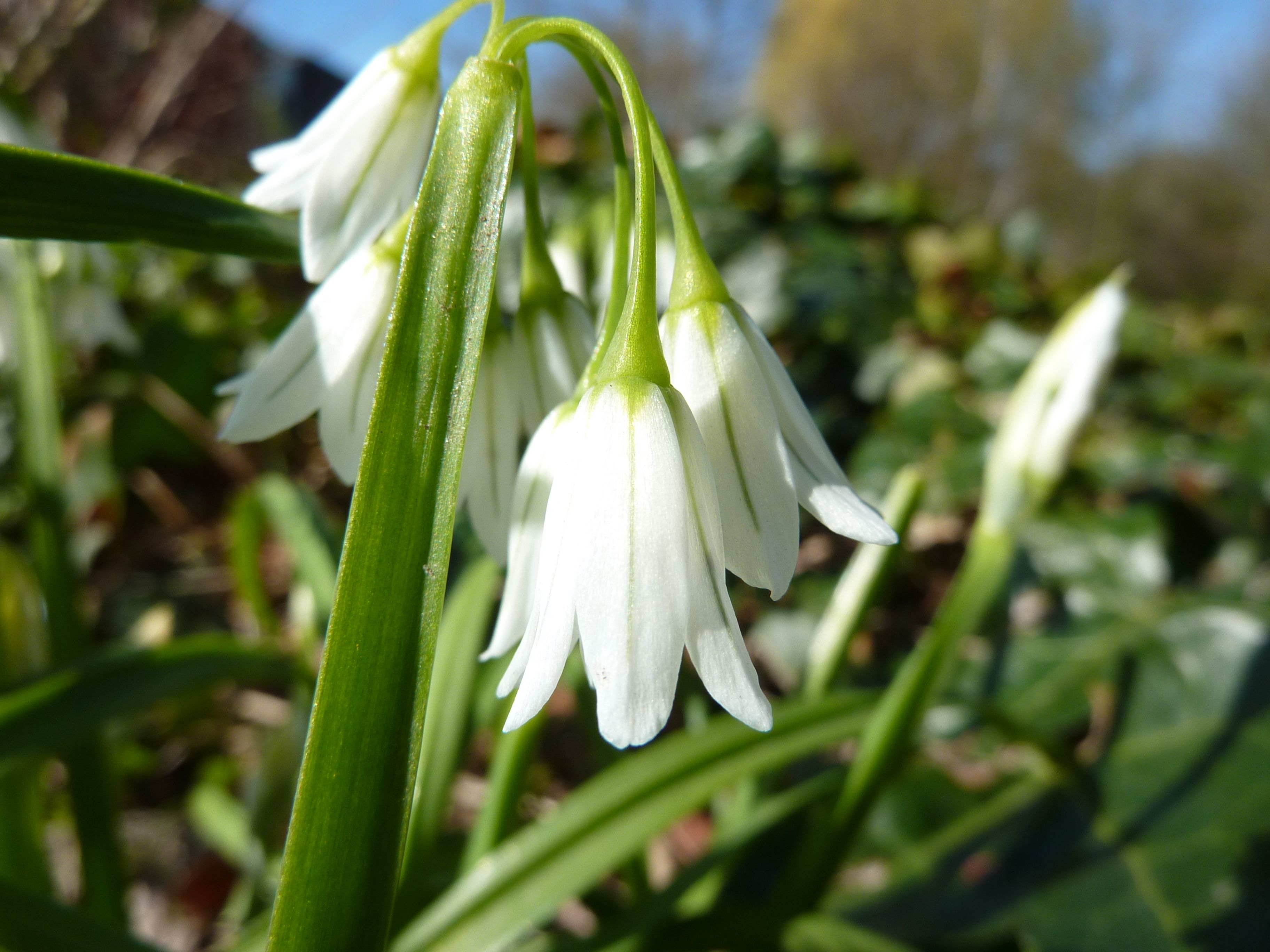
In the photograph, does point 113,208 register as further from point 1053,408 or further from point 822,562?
point 822,562

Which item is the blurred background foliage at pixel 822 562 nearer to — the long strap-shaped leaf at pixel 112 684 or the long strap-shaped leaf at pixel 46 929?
the long strap-shaped leaf at pixel 112 684

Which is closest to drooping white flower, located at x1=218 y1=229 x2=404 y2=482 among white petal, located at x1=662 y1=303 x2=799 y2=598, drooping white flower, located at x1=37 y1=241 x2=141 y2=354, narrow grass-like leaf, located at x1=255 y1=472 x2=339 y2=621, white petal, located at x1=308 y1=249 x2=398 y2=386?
white petal, located at x1=308 y1=249 x2=398 y2=386

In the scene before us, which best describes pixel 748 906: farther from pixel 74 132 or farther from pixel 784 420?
pixel 74 132

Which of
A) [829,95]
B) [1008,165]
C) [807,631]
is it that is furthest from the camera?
[829,95]

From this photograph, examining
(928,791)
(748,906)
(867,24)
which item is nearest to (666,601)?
(748,906)

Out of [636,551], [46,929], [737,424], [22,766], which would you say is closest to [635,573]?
[636,551]

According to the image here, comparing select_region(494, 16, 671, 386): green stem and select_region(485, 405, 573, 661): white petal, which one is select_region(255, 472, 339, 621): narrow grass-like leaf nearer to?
select_region(485, 405, 573, 661): white petal
